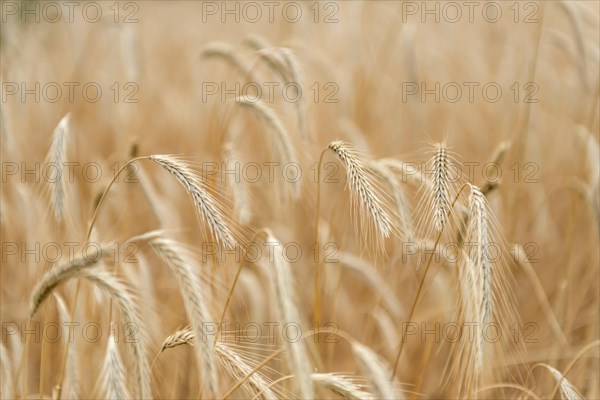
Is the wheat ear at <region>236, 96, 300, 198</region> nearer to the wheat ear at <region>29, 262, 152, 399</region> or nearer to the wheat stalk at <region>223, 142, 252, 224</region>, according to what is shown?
the wheat stalk at <region>223, 142, 252, 224</region>

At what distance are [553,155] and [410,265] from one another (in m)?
1.67

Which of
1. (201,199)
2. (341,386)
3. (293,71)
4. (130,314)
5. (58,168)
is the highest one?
(293,71)

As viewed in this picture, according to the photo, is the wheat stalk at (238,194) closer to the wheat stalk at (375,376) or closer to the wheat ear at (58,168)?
the wheat ear at (58,168)

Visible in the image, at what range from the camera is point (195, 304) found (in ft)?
4.14

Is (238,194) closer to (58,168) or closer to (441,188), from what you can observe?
(58,168)

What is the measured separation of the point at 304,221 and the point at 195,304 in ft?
6.48

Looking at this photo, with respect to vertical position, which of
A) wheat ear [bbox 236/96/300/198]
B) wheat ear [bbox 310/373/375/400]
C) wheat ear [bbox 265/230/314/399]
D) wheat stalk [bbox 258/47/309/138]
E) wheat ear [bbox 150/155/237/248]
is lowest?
wheat ear [bbox 310/373/375/400]

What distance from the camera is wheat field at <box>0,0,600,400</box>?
4.48 feet

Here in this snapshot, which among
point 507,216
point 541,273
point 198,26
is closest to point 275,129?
point 507,216

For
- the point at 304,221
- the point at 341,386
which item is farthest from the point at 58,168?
the point at 304,221

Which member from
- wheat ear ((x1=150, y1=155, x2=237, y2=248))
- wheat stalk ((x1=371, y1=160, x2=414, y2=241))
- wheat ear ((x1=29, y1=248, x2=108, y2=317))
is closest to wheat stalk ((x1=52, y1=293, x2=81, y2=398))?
wheat ear ((x1=29, y1=248, x2=108, y2=317))

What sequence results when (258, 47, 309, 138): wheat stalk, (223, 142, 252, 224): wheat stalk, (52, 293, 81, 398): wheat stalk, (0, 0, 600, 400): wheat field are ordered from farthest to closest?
(258, 47, 309, 138): wheat stalk → (223, 142, 252, 224): wheat stalk → (52, 293, 81, 398): wheat stalk → (0, 0, 600, 400): wheat field

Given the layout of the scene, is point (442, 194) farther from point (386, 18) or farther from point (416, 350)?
point (386, 18)

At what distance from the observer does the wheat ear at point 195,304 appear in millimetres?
1139
